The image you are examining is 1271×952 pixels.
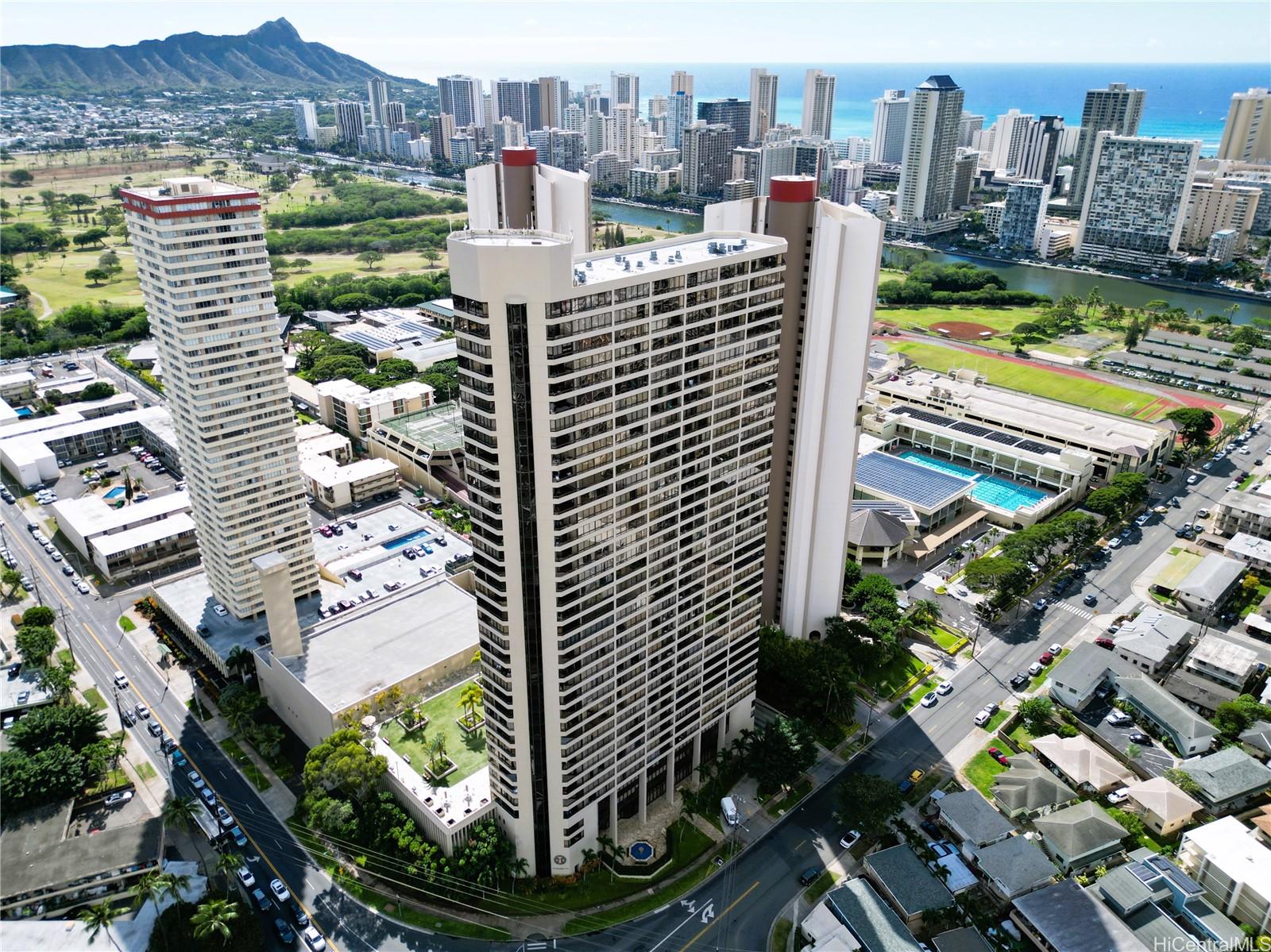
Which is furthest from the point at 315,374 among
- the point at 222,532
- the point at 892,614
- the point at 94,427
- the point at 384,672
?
the point at 892,614

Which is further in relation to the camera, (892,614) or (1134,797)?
(892,614)

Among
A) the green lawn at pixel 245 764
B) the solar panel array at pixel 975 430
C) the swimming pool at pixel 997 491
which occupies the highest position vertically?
the solar panel array at pixel 975 430

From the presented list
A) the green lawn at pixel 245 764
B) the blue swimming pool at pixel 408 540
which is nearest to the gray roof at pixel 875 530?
the blue swimming pool at pixel 408 540

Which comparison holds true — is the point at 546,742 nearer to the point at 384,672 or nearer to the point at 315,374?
the point at 384,672

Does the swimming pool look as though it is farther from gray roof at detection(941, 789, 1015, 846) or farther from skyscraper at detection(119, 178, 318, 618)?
skyscraper at detection(119, 178, 318, 618)

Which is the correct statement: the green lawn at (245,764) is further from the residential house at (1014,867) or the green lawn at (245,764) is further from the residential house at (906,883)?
the residential house at (1014,867)

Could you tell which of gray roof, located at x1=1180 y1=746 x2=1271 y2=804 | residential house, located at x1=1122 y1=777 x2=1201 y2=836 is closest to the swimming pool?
gray roof, located at x1=1180 y1=746 x2=1271 y2=804
